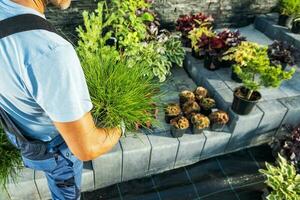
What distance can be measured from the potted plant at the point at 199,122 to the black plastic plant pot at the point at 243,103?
1.32 ft

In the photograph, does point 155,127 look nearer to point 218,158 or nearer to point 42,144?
point 218,158

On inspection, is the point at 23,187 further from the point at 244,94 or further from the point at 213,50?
the point at 213,50

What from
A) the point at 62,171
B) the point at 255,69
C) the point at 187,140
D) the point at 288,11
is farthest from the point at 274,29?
the point at 62,171

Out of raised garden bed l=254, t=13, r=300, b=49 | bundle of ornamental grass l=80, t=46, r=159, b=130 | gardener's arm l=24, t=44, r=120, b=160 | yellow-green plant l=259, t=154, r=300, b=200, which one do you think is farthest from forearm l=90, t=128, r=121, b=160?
raised garden bed l=254, t=13, r=300, b=49

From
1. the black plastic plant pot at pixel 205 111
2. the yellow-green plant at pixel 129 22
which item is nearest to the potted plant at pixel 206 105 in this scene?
the black plastic plant pot at pixel 205 111

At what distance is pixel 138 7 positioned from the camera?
4.10 metres

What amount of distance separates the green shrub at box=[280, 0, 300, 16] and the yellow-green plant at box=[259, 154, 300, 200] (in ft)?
9.36

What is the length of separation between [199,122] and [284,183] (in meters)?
1.02

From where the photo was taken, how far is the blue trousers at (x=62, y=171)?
2041 mm

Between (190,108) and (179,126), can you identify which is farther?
(190,108)

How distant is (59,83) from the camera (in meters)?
1.22

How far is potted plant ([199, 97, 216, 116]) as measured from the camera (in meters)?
3.63

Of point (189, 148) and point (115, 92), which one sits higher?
point (115, 92)

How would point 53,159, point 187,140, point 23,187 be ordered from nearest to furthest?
1. point 53,159
2. point 23,187
3. point 187,140
